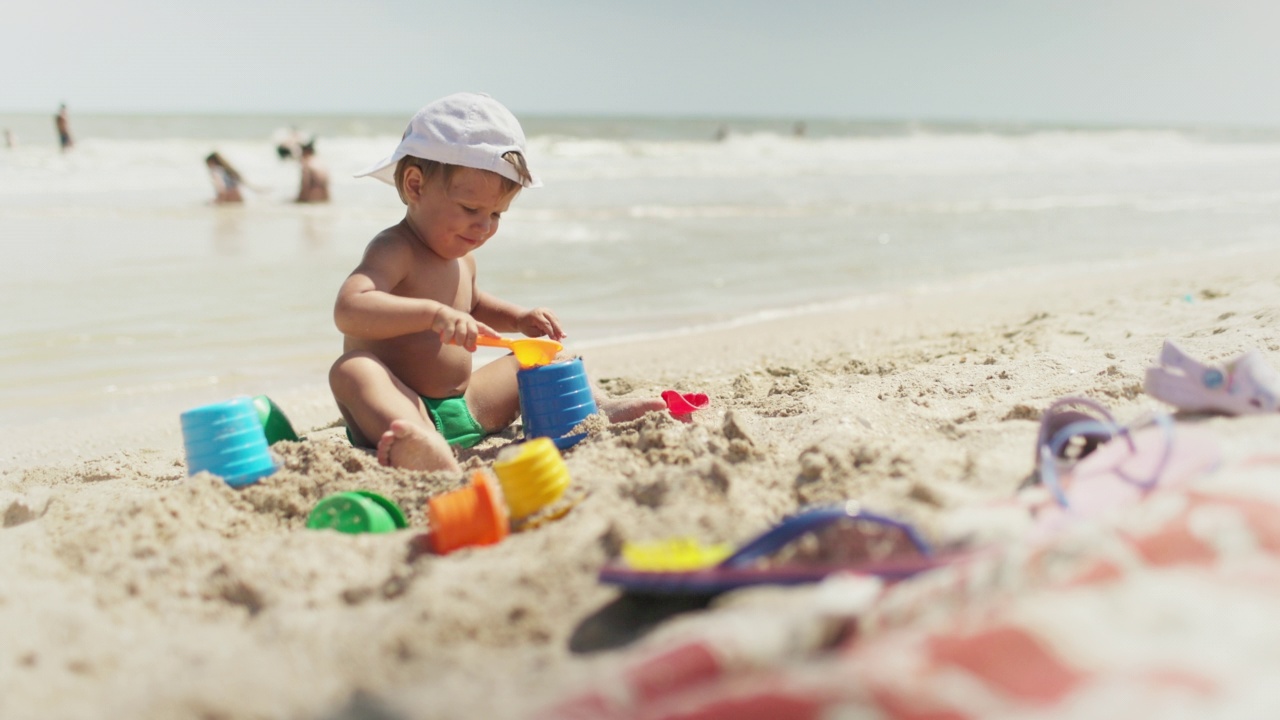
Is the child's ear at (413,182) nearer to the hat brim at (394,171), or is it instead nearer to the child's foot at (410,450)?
the hat brim at (394,171)

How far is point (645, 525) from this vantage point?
1.76 metres

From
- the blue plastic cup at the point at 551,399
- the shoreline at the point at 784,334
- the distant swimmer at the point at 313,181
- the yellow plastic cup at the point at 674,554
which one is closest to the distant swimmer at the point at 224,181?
the distant swimmer at the point at 313,181

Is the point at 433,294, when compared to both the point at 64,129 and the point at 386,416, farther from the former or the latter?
the point at 64,129

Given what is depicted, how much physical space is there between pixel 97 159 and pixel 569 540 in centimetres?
1909

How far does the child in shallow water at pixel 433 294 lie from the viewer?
2.81m

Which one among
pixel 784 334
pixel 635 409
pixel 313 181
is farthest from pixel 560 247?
pixel 313 181

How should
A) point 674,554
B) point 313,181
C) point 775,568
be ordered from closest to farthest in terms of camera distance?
1. point 775,568
2. point 674,554
3. point 313,181

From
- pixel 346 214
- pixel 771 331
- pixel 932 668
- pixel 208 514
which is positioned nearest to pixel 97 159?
pixel 346 214

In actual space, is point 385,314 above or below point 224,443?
above

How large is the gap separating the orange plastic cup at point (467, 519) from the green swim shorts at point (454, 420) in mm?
1125

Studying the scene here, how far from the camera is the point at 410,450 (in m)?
2.63

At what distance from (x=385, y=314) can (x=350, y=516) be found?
2.71 ft

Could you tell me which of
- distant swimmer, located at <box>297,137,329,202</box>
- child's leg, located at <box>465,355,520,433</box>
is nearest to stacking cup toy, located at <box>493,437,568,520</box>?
child's leg, located at <box>465,355,520,433</box>

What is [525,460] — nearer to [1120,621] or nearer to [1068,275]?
[1120,621]
